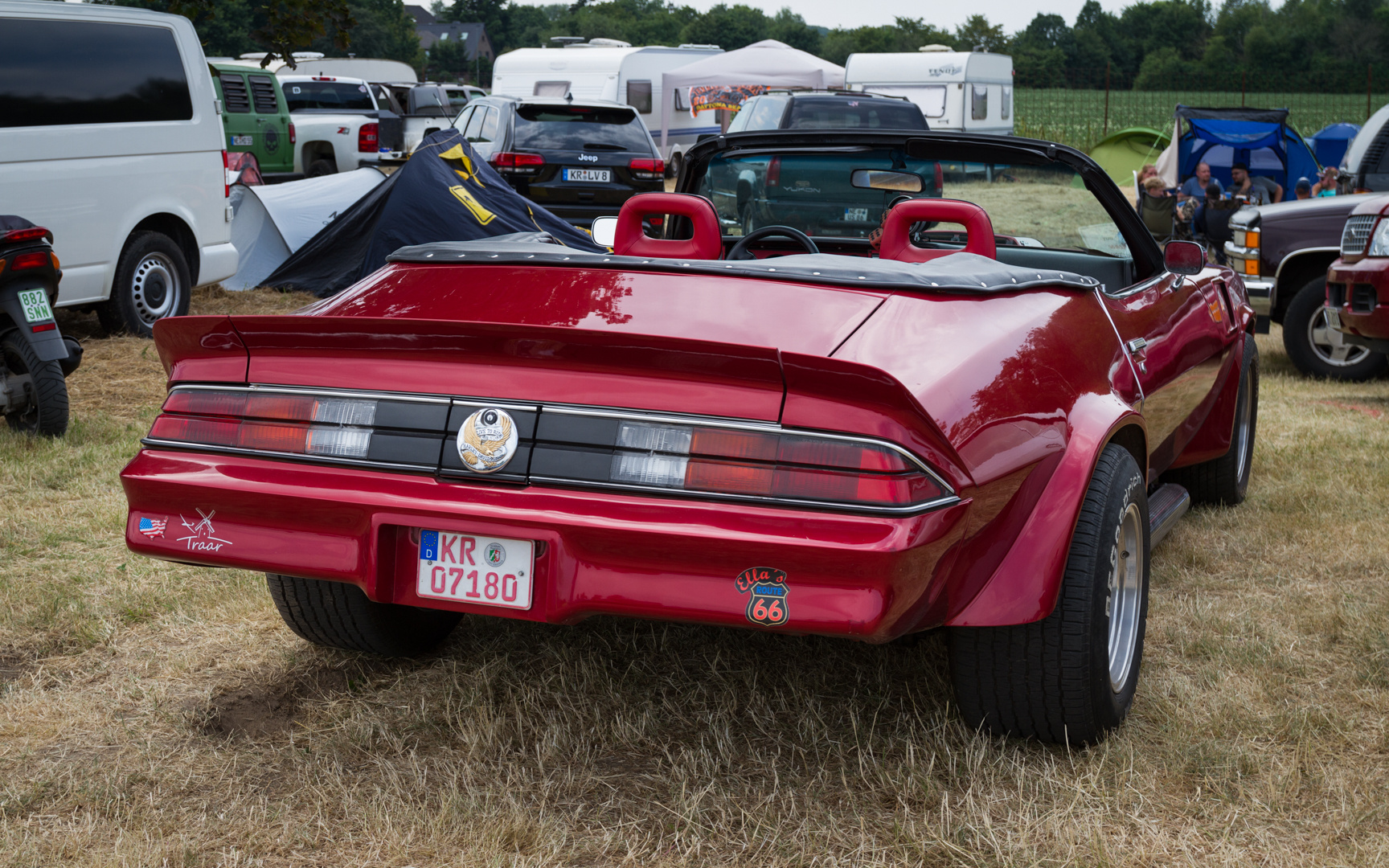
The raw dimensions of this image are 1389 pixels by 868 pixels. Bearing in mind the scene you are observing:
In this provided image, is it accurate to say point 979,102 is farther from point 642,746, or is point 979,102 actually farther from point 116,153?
point 642,746

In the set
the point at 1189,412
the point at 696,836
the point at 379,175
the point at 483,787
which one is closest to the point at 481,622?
the point at 483,787

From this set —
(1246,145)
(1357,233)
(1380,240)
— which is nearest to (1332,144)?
(1246,145)

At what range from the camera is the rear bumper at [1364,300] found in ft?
22.7

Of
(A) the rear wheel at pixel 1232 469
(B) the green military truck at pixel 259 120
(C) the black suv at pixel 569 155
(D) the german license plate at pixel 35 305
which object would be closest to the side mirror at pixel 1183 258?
(A) the rear wheel at pixel 1232 469

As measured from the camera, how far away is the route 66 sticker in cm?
220

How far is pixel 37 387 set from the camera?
570 centimetres

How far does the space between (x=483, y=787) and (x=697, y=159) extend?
2510mm

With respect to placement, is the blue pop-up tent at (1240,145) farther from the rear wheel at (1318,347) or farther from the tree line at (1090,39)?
the tree line at (1090,39)

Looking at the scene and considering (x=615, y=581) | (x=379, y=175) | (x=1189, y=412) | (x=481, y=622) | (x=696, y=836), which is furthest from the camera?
(x=379, y=175)

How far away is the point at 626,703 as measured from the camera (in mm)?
3066

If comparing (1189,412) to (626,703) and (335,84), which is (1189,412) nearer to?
(626,703)

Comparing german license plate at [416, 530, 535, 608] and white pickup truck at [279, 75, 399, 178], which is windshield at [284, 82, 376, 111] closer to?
white pickup truck at [279, 75, 399, 178]

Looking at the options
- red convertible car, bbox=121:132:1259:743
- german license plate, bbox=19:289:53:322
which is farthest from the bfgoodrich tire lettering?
german license plate, bbox=19:289:53:322

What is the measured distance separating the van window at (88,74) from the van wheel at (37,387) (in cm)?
231
